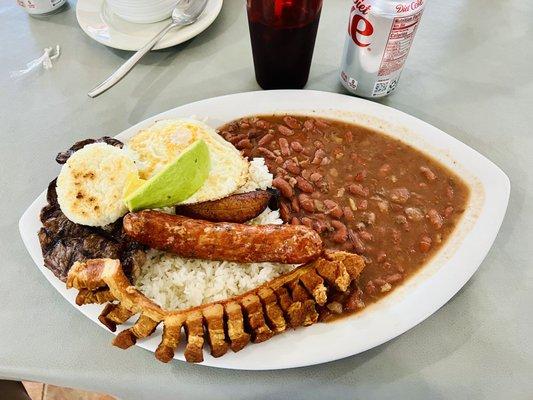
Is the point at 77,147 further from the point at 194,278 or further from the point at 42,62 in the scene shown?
the point at 42,62

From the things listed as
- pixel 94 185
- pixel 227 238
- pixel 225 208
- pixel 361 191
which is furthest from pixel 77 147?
pixel 361 191

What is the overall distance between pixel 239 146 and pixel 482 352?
1209mm

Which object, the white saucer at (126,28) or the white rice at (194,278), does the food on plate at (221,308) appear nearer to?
the white rice at (194,278)

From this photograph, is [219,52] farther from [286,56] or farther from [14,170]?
[14,170]

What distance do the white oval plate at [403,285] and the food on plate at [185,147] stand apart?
172 millimetres

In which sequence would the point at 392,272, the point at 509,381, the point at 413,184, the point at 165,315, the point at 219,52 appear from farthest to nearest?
the point at 219,52
the point at 413,184
the point at 392,272
the point at 509,381
the point at 165,315

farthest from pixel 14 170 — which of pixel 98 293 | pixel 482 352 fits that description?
pixel 482 352

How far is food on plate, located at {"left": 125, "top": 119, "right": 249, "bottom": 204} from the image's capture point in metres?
1.66

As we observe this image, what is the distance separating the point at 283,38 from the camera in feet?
6.42

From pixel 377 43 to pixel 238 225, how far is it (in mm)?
998

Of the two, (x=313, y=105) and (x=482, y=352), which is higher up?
(x=313, y=105)

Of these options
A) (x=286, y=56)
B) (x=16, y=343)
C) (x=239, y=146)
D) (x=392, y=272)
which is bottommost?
(x=16, y=343)

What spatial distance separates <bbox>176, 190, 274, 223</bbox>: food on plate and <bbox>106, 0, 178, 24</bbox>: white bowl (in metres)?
1.28

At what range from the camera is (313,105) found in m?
2.00
